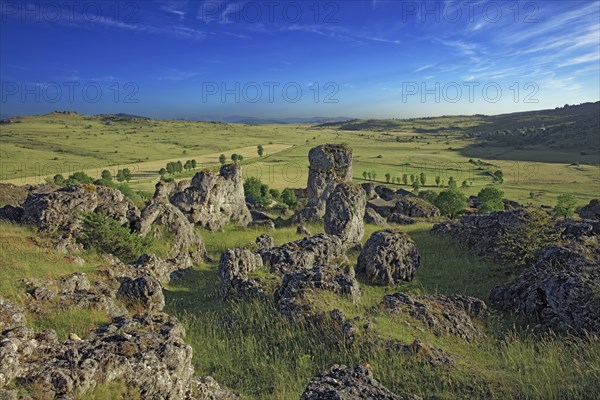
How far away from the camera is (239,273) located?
54.9ft

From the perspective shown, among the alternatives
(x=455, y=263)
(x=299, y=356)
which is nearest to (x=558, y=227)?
(x=455, y=263)

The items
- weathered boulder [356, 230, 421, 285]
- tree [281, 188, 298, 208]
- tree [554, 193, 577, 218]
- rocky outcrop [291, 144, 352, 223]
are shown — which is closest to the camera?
weathered boulder [356, 230, 421, 285]

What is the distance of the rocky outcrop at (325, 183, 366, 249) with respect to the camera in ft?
91.4

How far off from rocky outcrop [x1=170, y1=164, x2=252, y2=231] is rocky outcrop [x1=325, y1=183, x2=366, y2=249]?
1186 cm

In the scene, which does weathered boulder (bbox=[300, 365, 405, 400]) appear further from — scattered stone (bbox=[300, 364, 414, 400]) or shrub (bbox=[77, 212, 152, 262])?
shrub (bbox=[77, 212, 152, 262])

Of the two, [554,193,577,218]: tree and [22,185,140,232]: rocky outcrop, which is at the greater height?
[22,185,140,232]: rocky outcrop

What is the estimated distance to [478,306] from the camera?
531 inches

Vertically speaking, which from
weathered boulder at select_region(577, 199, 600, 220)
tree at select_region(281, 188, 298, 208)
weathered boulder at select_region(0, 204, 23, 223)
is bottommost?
tree at select_region(281, 188, 298, 208)

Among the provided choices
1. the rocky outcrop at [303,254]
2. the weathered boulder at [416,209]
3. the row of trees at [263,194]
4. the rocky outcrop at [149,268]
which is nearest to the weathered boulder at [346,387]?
the rocky outcrop at [303,254]

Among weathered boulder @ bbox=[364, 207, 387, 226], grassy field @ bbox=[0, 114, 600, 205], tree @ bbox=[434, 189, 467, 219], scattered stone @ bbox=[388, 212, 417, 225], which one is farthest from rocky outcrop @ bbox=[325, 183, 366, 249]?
grassy field @ bbox=[0, 114, 600, 205]

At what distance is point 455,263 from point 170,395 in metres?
18.5

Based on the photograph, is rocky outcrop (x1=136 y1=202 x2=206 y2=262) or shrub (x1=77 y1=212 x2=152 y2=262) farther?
rocky outcrop (x1=136 y1=202 x2=206 y2=262)

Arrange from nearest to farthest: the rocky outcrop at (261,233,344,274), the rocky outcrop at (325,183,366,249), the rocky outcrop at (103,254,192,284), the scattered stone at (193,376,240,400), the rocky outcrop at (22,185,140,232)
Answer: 1. the scattered stone at (193,376,240,400)
2. the rocky outcrop at (103,254,192,284)
3. the rocky outcrop at (261,233,344,274)
4. the rocky outcrop at (22,185,140,232)
5. the rocky outcrop at (325,183,366,249)

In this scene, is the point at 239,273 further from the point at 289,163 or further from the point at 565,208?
the point at 289,163
